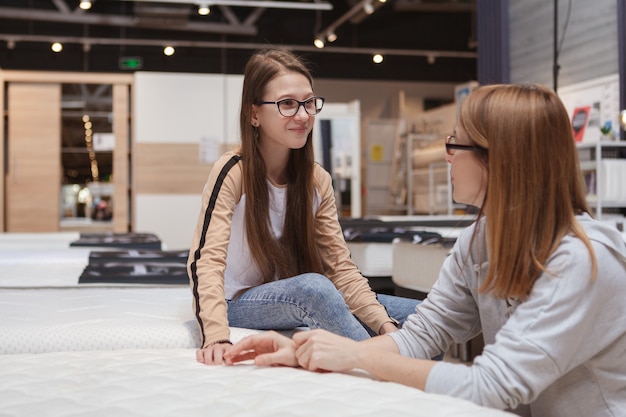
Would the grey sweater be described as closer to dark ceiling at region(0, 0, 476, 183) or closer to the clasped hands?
the clasped hands

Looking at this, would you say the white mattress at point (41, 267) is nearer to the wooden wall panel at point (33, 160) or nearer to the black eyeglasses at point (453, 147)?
the black eyeglasses at point (453, 147)

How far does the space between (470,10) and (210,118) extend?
4.72 metres

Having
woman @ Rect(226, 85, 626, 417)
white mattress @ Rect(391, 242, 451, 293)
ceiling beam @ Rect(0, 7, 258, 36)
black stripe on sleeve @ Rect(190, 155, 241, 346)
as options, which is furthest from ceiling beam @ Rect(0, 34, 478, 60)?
woman @ Rect(226, 85, 626, 417)

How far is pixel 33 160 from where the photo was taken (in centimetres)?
829

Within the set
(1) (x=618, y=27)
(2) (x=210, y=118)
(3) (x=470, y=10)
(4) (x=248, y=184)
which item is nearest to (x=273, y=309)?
(4) (x=248, y=184)

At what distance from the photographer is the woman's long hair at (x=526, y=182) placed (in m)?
1.12

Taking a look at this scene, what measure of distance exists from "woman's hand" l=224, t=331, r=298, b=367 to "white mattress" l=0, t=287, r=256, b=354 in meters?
0.31

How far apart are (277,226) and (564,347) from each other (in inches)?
39.6

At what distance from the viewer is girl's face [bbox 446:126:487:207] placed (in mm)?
1202

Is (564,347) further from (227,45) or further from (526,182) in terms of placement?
(227,45)

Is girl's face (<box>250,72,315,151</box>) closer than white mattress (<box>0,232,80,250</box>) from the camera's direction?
Yes

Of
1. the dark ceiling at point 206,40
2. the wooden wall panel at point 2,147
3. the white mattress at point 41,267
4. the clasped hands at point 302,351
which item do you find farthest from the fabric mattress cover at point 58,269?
the dark ceiling at point 206,40

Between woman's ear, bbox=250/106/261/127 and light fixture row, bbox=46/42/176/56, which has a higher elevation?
light fixture row, bbox=46/42/176/56

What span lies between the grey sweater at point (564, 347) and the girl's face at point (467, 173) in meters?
0.17
